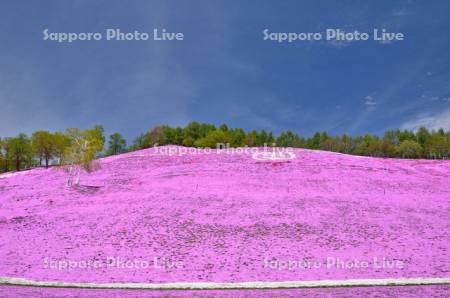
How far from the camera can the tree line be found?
275ft

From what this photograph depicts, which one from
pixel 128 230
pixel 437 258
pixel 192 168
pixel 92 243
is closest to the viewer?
pixel 437 258

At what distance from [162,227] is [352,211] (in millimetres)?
14218

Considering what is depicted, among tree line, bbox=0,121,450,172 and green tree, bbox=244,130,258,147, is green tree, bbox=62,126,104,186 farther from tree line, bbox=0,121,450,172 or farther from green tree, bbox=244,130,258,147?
green tree, bbox=244,130,258,147

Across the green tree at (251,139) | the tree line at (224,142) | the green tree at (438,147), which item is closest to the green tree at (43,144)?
the tree line at (224,142)

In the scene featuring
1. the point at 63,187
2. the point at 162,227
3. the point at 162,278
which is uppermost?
the point at 63,187

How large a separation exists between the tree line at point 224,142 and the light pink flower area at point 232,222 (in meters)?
33.3

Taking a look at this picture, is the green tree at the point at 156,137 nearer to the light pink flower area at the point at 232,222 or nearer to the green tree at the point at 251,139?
the green tree at the point at 251,139

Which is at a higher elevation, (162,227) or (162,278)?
(162,227)

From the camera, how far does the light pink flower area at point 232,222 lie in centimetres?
1983

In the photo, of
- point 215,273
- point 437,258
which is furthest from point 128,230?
Answer: point 437,258

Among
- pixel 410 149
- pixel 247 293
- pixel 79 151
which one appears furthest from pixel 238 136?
pixel 247 293

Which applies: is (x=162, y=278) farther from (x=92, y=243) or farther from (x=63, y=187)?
(x=63, y=187)

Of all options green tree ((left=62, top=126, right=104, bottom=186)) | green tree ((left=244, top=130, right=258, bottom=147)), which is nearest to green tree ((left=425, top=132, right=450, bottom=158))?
green tree ((left=244, top=130, right=258, bottom=147))

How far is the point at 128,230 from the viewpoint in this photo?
25.2 m
